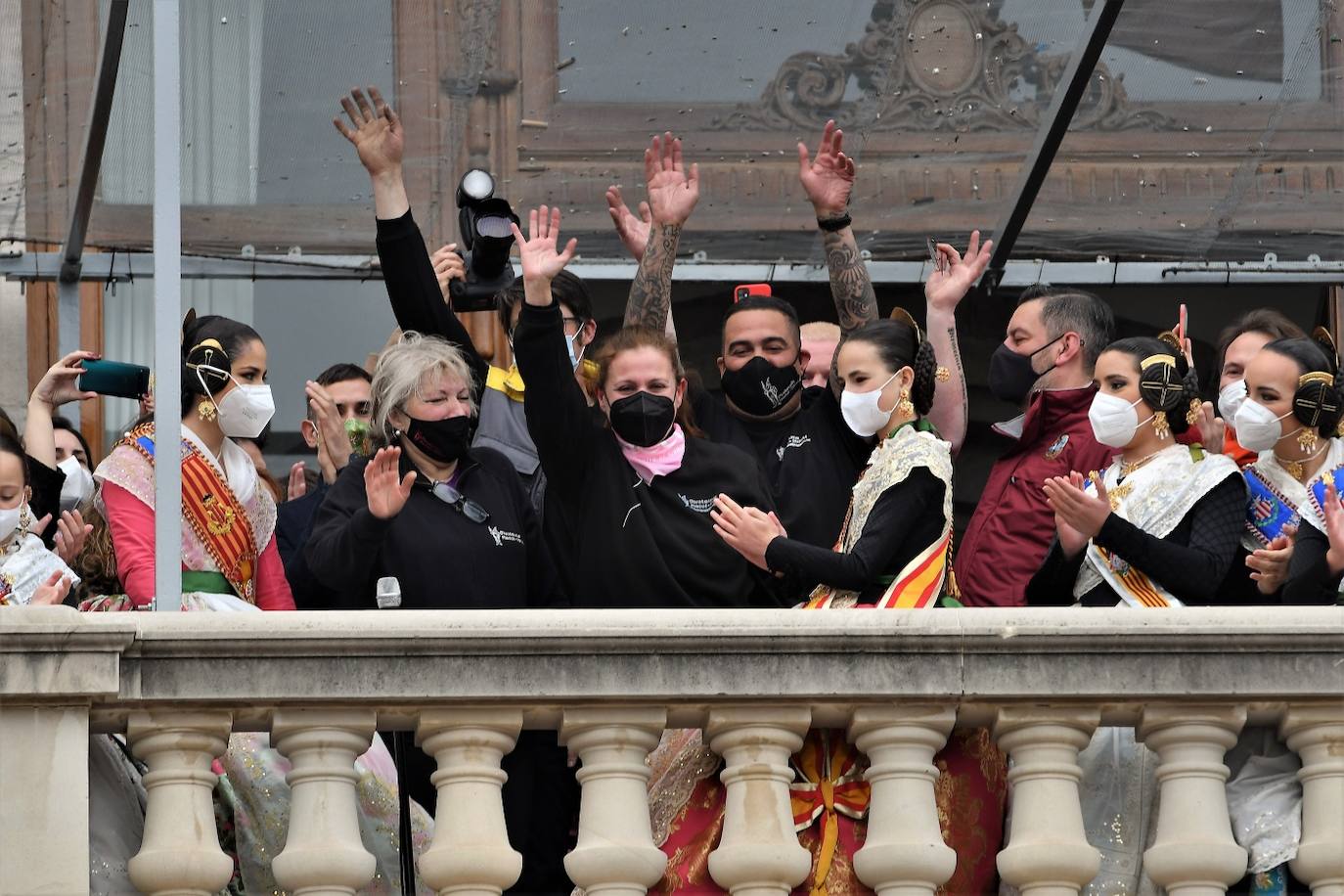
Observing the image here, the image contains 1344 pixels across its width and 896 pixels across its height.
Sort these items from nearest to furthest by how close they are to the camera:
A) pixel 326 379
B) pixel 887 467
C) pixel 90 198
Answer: pixel 887 467
pixel 326 379
pixel 90 198

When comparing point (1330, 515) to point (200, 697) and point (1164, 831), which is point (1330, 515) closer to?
point (1164, 831)

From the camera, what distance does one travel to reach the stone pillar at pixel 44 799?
511 centimetres

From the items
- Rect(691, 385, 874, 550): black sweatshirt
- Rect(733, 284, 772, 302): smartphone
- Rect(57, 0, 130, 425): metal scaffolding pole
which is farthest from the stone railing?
Rect(57, 0, 130, 425): metal scaffolding pole

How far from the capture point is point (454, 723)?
5355mm

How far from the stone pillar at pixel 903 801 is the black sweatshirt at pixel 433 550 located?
4.28 feet

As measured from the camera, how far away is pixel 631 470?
6.59 meters

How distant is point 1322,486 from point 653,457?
1630 mm

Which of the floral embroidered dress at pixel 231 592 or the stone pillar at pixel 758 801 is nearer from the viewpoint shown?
the stone pillar at pixel 758 801

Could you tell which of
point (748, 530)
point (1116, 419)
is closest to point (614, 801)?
point (748, 530)

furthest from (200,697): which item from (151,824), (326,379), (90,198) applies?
(90,198)

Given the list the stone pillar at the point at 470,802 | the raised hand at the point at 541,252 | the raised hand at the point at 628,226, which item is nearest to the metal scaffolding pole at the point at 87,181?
the raised hand at the point at 628,226

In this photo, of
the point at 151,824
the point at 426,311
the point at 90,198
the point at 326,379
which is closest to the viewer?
the point at 151,824

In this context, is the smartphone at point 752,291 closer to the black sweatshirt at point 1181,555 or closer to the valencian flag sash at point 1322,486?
the black sweatshirt at point 1181,555

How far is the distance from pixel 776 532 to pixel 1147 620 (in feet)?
3.42
